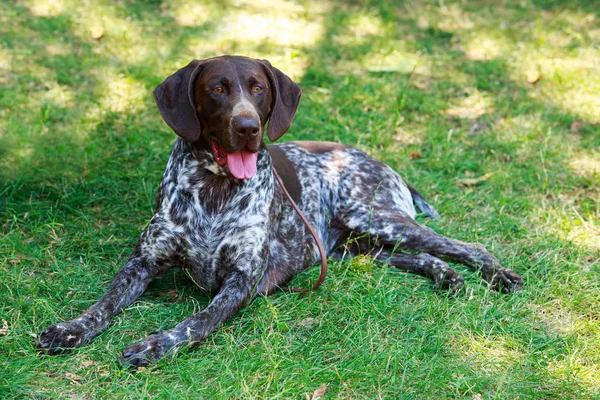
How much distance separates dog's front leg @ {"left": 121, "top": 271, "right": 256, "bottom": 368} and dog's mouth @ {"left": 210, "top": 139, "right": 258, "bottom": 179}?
575 mm

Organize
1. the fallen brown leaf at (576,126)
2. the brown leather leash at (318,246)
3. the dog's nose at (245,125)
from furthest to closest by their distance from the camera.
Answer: the fallen brown leaf at (576,126), the brown leather leash at (318,246), the dog's nose at (245,125)

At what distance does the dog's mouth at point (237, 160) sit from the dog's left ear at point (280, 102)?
221mm

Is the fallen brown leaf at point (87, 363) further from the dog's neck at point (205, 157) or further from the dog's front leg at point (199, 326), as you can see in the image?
the dog's neck at point (205, 157)

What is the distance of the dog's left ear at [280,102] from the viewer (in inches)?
171

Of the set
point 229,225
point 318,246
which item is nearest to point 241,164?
point 229,225

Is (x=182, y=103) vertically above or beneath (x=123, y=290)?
above

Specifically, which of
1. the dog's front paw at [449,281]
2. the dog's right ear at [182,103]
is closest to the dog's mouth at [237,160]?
the dog's right ear at [182,103]

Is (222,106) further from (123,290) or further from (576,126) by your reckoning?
(576,126)

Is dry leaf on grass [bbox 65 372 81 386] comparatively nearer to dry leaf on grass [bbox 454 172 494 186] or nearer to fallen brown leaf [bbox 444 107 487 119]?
dry leaf on grass [bbox 454 172 494 186]

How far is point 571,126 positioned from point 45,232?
4.52 m

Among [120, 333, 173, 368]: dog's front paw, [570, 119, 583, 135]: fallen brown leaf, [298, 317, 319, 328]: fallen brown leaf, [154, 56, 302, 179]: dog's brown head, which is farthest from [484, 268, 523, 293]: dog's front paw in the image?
[570, 119, 583, 135]: fallen brown leaf

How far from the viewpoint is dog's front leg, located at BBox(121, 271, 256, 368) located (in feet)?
11.8

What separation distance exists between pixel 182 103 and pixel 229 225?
0.74m

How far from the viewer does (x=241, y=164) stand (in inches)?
163
